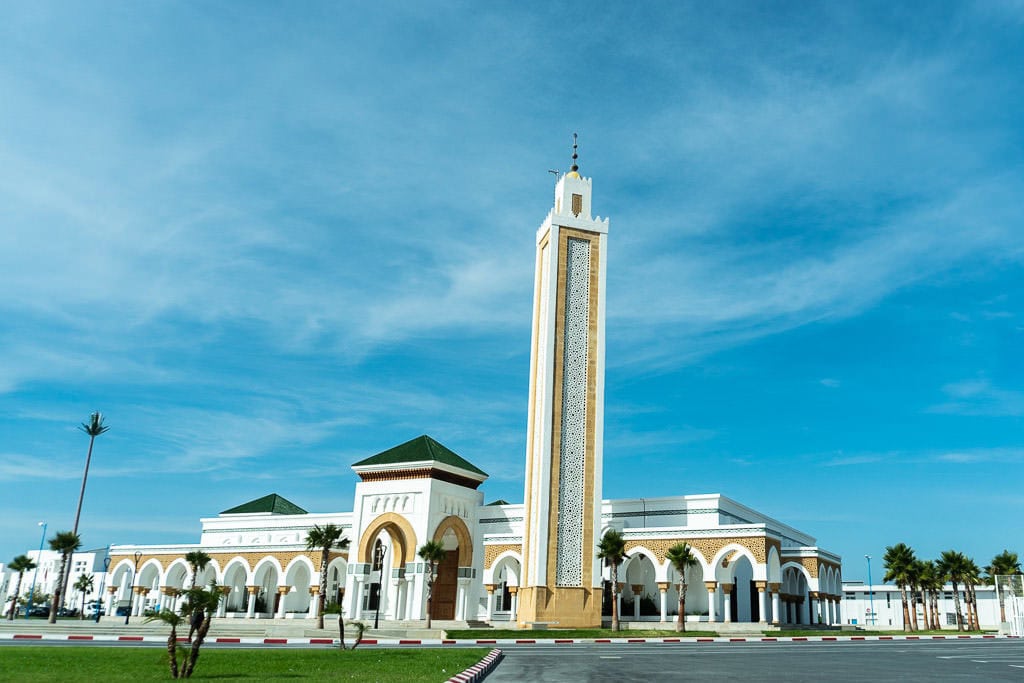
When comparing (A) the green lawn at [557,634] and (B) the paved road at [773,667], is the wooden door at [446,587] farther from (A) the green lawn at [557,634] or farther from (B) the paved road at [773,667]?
(B) the paved road at [773,667]

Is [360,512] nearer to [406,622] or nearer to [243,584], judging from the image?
[406,622]

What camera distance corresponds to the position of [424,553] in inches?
1822

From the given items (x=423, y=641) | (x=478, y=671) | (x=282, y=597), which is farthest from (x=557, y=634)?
(x=282, y=597)

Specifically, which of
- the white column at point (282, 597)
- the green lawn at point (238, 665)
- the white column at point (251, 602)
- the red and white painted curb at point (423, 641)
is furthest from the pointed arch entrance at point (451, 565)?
the green lawn at point (238, 665)

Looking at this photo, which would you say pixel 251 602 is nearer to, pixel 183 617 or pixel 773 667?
pixel 183 617

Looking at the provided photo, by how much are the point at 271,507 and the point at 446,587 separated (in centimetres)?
1898

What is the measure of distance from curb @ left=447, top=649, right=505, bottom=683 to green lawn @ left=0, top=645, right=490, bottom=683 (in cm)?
41

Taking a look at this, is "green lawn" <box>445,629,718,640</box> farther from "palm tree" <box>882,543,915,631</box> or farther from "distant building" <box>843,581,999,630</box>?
"distant building" <box>843,581,999,630</box>

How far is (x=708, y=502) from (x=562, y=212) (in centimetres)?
1911

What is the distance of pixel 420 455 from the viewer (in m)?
53.2

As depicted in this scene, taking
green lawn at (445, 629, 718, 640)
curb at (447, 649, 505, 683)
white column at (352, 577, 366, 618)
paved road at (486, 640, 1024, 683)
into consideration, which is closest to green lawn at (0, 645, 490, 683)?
curb at (447, 649, 505, 683)

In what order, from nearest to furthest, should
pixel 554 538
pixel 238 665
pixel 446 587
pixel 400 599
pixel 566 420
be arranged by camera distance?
pixel 238 665 → pixel 554 538 → pixel 566 420 → pixel 400 599 → pixel 446 587

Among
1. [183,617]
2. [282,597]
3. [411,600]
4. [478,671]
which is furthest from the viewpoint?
[282,597]

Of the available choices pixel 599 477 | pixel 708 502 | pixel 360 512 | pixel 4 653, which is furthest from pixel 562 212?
pixel 4 653
